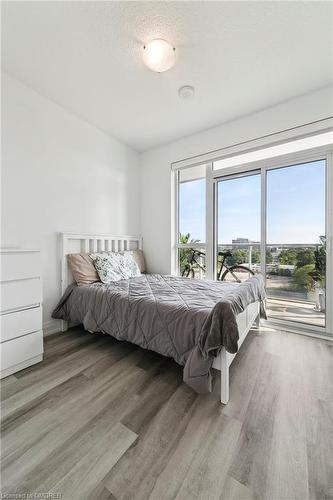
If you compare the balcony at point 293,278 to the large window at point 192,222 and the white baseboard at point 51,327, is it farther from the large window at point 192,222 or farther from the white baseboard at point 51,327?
the white baseboard at point 51,327

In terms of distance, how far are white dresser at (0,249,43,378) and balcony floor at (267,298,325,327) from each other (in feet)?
8.31

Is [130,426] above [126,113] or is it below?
below

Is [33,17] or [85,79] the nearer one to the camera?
[33,17]

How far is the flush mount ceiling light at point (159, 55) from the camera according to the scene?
1.55 meters

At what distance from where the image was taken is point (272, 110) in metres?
2.32

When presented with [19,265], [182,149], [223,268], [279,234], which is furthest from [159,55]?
[223,268]

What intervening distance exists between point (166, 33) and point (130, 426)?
2.60m

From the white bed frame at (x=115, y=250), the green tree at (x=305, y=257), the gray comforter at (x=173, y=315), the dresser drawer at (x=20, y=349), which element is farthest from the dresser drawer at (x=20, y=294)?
the green tree at (x=305, y=257)

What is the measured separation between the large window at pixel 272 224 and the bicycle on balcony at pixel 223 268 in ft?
0.04

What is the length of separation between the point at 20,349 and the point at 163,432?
124 centimetres

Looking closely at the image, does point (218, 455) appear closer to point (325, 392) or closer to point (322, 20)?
point (325, 392)

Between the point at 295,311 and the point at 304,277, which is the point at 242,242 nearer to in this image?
the point at 304,277

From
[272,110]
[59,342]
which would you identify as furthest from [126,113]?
[59,342]

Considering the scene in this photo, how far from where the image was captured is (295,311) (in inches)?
95.7
